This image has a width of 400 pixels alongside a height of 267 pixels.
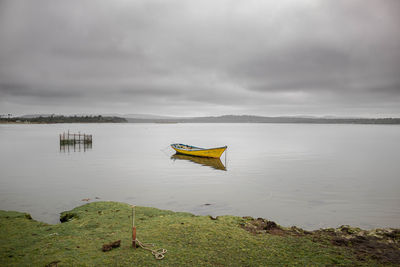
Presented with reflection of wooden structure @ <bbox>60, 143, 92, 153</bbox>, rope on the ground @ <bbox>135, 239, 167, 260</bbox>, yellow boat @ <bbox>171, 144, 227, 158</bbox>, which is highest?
rope on the ground @ <bbox>135, 239, 167, 260</bbox>

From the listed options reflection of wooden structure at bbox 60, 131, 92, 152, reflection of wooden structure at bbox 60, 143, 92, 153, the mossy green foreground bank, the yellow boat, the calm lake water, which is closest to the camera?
the mossy green foreground bank

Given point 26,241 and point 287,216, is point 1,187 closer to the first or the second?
point 26,241

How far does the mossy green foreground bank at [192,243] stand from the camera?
7992 mm

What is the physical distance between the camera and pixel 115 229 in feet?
36.0

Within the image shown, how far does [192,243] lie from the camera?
9.16m

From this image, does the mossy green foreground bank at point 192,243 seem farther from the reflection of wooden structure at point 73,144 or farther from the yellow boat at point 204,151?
the reflection of wooden structure at point 73,144

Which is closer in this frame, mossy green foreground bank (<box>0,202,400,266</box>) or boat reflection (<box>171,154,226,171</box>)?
mossy green foreground bank (<box>0,202,400,266</box>)

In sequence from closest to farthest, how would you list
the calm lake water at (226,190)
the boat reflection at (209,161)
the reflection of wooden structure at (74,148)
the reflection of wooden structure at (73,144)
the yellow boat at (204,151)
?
the calm lake water at (226,190) < the boat reflection at (209,161) < the yellow boat at (204,151) < the reflection of wooden structure at (74,148) < the reflection of wooden structure at (73,144)

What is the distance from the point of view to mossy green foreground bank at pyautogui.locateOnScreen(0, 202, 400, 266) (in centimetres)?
799

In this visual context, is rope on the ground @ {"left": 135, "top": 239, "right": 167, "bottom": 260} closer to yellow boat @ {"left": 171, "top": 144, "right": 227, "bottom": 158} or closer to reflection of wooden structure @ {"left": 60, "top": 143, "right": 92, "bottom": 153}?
yellow boat @ {"left": 171, "top": 144, "right": 227, "bottom": 158}

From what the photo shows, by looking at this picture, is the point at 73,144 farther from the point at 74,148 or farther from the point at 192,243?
the point at 192,243

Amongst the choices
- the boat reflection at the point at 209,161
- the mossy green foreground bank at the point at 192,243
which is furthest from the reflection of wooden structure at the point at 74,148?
the mossy green foreground bank at the point at 192,243

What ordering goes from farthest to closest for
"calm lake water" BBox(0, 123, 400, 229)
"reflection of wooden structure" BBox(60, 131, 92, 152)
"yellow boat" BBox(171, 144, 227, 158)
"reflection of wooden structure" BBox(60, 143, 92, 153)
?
"reflection of wooden structure" BBox(60, 131, 92, 152), "reflection of wooden structure" BBox(60, 143, 92, 153), "yellow boat" BBox(171, 144, 227, 158), "calm lake water" BBox(0, 123, 400, 229)

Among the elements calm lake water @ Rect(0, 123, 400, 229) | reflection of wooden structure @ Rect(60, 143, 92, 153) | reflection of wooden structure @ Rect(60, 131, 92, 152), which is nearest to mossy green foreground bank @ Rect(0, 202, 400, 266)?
calm lake water @ Rect(0, 123, 400, 229)
